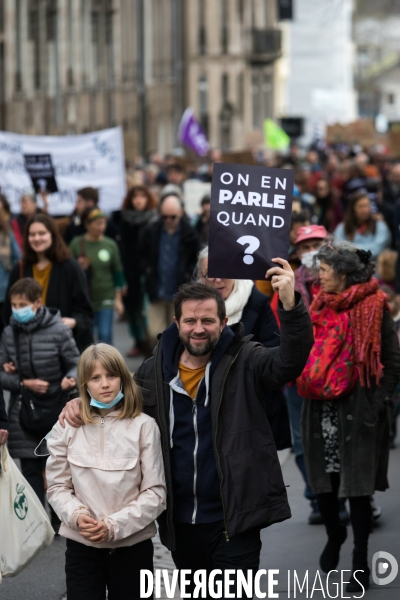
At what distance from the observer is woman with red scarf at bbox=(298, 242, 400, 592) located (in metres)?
6.63

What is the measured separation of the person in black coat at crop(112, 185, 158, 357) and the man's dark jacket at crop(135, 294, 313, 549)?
8.54 meters

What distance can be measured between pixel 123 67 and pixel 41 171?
31.1 meters

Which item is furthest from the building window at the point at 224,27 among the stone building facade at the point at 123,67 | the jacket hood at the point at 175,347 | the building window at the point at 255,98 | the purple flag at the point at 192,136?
the jacket hood at the point at 175,347

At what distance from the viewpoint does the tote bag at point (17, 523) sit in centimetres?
591

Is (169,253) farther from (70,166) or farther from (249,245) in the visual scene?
(249,245)

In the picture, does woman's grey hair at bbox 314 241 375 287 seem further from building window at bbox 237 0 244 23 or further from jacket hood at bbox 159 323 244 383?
building window at bbox 237 0 244 23

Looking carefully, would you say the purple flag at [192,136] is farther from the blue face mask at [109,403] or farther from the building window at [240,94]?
the building window at [240,94]

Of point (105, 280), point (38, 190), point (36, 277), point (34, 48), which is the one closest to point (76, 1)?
point (34, 48)

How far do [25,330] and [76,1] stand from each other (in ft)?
111

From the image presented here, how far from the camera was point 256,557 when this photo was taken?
17.5ft

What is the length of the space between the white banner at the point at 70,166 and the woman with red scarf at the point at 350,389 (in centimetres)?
828

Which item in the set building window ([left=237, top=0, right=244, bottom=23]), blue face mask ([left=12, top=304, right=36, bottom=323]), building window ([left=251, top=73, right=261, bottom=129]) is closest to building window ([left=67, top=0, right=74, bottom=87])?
building window ([left=237, top=0, right=244, bottom=23])

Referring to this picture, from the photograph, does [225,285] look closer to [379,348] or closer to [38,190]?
[379,348]

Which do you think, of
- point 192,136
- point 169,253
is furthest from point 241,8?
point 169,253
